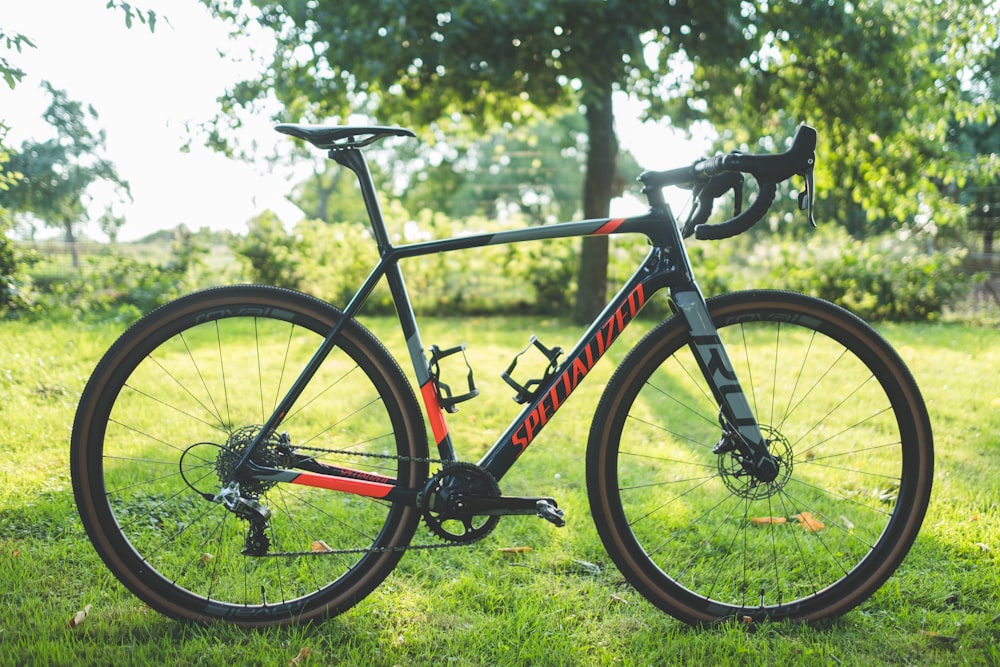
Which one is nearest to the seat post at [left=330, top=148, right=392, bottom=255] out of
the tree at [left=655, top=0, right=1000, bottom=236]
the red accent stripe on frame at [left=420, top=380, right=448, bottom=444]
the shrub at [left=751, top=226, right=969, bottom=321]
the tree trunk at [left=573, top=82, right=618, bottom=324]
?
the red accent stripe on frame at [left=420, top=380, right=448, bottom=444]

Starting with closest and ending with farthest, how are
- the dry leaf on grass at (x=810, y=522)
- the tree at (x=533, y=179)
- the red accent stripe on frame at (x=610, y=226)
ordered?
the red accent stripe on frame at (x=610, y=226) → the dry leaf on grass at (x=810, y=522) → the tree at (x=533, y=179)

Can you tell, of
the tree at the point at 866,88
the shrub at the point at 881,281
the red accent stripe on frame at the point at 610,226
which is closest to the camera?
the red accent stripe on frame at the point at 610,226

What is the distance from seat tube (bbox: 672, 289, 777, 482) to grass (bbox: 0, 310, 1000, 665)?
0.51 m

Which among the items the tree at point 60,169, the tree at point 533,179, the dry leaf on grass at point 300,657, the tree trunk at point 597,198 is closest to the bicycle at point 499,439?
the dry leaf on grass at point 300,657

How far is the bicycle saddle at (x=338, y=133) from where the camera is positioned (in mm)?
1940

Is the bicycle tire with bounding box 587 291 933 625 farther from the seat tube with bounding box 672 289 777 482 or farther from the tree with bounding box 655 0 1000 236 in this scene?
the tree with bounding box 655 0 1000 236

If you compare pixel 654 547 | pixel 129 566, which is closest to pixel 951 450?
pixel 654 547

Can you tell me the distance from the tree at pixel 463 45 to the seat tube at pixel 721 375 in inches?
177

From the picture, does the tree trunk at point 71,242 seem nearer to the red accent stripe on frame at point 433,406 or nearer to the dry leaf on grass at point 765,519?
the red accent stripe on frame at point 433,406

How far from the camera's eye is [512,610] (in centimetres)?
220

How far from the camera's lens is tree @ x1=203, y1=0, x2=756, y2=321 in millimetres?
5988

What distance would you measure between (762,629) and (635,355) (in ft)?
2.97

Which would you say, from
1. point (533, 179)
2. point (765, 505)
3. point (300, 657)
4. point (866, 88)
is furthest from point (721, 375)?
point (533, 179)

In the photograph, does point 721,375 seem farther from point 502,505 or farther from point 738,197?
point 502,505
